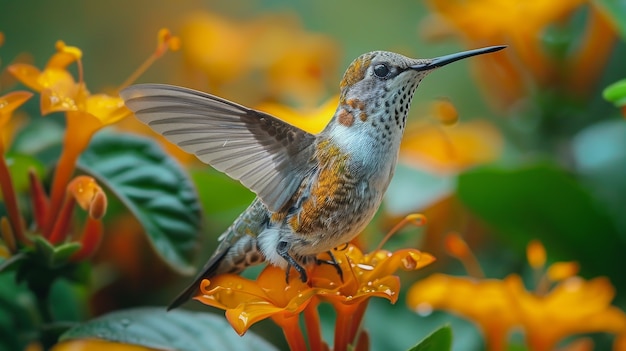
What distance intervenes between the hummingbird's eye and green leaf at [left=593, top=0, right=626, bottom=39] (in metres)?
0.38

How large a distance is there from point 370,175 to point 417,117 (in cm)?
100

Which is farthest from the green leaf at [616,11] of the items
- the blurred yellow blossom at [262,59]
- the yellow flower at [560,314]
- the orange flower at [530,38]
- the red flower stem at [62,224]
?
the red flower stem at [62,224]

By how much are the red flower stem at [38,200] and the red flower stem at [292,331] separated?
0.26 m

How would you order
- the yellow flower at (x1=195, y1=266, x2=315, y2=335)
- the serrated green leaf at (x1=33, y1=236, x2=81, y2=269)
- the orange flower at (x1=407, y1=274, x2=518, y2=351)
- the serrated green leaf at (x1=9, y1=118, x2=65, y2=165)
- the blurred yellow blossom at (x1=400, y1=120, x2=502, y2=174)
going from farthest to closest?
the blurred yellow blossom at (x1=400, y1=120, x2=502, y2=174)
the serrated green leaf at (x1=9, y1=118, x2=65, y2=165)
the orange flower at (x1=407, y1=274, x2=518, y2=351)
the serrated green leaf at (x1=33, y1=236, x2=81, y2=269)
the yellow flower at (x1=195, y1=266, x2=315, y2=335)

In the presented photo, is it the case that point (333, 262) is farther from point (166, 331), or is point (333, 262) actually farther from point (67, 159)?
point (67, 159)

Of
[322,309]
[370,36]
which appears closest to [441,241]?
[322,309]

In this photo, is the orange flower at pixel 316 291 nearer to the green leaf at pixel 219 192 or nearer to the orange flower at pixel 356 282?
the orange flower at pixel 356 282

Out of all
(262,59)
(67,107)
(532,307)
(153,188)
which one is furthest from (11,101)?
A: (262,59)

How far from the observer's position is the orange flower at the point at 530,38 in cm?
117

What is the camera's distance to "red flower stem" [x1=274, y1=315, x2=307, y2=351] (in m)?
0.71

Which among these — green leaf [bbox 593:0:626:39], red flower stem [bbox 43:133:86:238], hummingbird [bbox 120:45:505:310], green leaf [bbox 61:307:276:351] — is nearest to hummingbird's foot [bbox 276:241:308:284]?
hummingbird [bbox 120:45:505:310]

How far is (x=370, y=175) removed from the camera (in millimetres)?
720

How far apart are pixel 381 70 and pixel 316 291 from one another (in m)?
0.19

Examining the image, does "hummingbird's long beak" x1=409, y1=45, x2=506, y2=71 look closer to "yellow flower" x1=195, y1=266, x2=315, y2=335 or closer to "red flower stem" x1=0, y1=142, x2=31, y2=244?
"yellow flower" x1=195, y1=266, x2=315, y2=335
